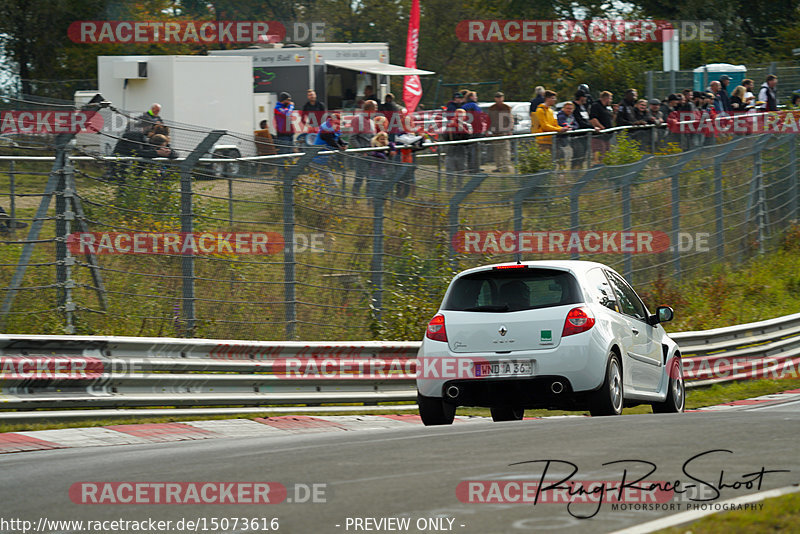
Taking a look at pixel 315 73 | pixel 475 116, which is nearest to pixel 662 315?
pixel 475 116

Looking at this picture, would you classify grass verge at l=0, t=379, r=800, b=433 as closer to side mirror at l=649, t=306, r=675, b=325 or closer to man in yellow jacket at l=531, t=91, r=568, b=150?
side mirror at l=649, t=306, r=675, b=325

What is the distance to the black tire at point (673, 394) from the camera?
42.8 feet

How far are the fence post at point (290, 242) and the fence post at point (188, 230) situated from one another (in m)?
1.21

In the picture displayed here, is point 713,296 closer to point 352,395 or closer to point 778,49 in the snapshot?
point 352,395

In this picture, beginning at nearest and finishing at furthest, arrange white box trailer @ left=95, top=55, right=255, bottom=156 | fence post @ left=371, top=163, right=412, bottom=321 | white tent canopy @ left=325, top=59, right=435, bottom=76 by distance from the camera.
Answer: fence post @ left=371, top=163, right=412, bottom=321, white box trailer @ left=95, top=55, right=255, bottom=156, white tent canopy @ left=325, top=59, right=435, bottom=76

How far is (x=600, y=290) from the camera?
11531mm

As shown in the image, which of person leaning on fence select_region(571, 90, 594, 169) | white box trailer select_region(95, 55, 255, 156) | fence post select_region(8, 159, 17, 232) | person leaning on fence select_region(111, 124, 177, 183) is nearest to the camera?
fence post select_region(8, 159, 17, 232)

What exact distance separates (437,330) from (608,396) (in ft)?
5.25

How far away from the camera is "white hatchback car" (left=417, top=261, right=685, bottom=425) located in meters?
10.8

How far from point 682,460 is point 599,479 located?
0.83 m

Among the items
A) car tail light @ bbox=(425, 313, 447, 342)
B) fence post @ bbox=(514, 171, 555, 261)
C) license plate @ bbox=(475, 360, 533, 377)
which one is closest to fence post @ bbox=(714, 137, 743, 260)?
fence post @ bbox=(514, 171, 555, 261)

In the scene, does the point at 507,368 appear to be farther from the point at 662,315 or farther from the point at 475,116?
the point at 475,116

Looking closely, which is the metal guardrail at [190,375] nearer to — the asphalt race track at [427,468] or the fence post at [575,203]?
the asphalt race track at [427,468]

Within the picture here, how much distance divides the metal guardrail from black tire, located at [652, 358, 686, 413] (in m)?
2.70
